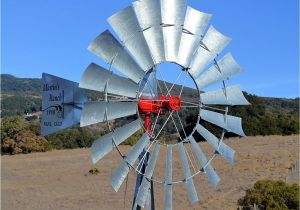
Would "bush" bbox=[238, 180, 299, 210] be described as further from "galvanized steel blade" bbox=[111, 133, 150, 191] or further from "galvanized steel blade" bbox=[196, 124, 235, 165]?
"galvanized steel blade" bbox=[111, 133, 150, 191]

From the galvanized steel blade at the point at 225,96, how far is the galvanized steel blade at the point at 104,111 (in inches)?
40.2

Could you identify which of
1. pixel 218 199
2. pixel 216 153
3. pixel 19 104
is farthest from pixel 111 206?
pixel 19 104

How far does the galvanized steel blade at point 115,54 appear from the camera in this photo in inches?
221

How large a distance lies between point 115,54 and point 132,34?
1.02ft

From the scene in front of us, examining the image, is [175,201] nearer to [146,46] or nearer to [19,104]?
[146,46]

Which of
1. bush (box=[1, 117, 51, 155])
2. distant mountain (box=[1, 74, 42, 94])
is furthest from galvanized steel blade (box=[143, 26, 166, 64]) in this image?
distant mountain (box=[1, 74, 42, 94])

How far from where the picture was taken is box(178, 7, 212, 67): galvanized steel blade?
6188 millimetres

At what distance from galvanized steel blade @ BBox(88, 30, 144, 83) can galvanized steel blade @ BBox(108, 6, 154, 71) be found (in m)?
0.08

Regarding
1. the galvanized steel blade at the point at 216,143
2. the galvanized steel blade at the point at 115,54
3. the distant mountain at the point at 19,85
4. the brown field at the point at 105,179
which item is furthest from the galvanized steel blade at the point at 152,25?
the distant mountain at the point at 19,85

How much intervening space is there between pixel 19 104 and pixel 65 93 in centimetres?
6635

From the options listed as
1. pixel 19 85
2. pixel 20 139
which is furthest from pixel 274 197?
pixel 19 85

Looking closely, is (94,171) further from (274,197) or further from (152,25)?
(152,25)

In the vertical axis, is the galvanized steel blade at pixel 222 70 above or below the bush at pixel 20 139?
above

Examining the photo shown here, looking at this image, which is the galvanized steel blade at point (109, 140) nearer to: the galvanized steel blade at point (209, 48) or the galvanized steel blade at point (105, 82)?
the galvanized steel blade at point (105, 82)
